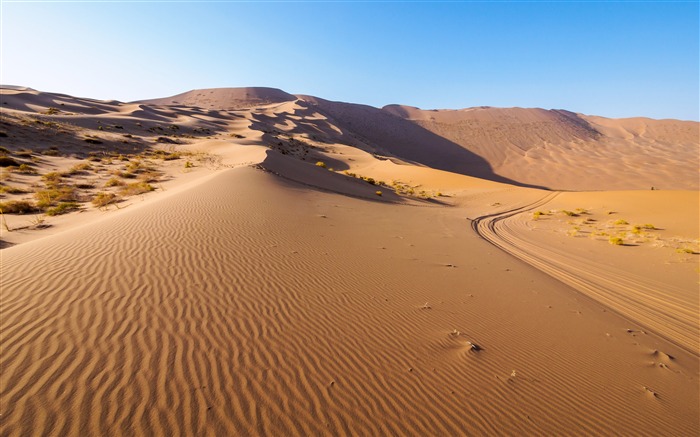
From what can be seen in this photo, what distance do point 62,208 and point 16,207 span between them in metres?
1.25

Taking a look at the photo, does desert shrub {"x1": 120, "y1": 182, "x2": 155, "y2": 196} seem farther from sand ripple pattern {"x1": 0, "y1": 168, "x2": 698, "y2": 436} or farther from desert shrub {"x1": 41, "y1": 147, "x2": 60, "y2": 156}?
desert shrub {"x1": 41, "y1": 147, "x2": 60, "y2": 156}

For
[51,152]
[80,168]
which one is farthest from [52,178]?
[51,152]

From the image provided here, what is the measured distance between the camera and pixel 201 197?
994cm

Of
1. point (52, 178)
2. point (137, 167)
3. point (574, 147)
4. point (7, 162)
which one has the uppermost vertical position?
point (574, 147)

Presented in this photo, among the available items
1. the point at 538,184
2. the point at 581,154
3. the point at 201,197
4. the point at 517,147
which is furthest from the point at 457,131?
the point at 201,197

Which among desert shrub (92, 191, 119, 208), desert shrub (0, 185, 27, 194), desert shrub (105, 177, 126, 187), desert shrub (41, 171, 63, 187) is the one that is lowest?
desert shrub (0, 185, 27, 194)

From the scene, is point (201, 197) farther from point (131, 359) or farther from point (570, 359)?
point (570, 359)

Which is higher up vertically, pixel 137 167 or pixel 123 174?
pixel 137 167

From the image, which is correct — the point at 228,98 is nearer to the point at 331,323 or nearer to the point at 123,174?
the point at 123,174

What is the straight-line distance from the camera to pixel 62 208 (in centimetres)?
1079

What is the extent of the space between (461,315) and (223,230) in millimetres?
5075

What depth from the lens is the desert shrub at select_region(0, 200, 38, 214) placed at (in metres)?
10.3

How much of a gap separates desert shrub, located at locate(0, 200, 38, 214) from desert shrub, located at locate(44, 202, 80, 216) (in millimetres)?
440

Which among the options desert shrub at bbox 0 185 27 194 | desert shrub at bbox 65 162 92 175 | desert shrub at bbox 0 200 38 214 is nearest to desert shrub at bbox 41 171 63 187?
desert shrub at bbox 65 162 92 175
